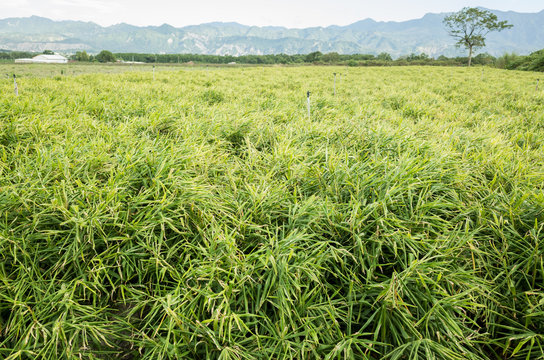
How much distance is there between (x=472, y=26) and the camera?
141ft

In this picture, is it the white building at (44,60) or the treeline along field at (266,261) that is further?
the white building at (44,60)

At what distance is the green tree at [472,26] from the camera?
41.2 metres

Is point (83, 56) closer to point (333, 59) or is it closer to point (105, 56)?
Result: point (105, 56)

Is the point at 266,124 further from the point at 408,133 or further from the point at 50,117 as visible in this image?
the point at 50,117

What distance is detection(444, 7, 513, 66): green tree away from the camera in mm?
41250

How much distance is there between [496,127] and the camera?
4988 mm

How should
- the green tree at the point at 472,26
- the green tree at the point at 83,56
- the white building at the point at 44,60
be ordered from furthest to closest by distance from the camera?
the green tree at the point at 83,56
the white building at the point at 44,60
the green tree at the point at 472,26

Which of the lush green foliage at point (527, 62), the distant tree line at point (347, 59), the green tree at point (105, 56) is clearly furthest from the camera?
the green tree at point (105, 56)

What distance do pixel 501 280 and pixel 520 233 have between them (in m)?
0.46

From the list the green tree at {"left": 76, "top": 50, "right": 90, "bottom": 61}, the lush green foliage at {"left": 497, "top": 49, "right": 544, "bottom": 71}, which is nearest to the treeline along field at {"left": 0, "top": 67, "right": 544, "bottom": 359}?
the lush green foliage at {"left": 497, "top": 49, "right": 544, "bottom": 71}

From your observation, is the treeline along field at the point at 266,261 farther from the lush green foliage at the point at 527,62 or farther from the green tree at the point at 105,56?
the green tree at the point at 105,56

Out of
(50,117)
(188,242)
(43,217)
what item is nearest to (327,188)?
(188,242)

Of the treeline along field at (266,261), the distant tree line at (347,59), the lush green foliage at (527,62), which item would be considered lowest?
the treeline along field at (266,261)

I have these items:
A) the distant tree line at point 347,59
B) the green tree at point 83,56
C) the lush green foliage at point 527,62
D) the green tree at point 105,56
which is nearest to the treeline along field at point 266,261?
the lush green foliage at point 527,62
